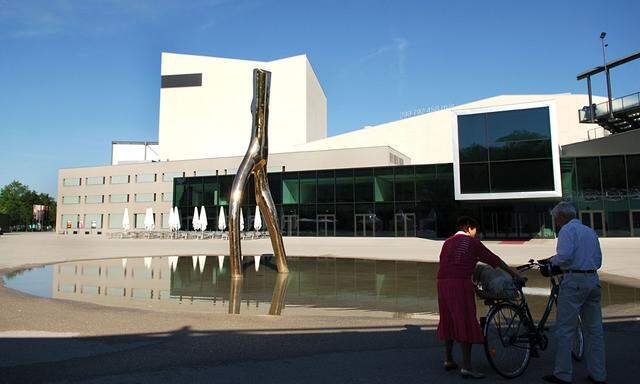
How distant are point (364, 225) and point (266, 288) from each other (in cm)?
2927

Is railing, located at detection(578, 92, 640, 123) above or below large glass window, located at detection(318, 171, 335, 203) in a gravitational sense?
above

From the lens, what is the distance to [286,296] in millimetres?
9562

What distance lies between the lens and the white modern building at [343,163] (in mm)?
30312

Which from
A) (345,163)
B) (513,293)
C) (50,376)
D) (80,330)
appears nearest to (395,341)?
(513,293)

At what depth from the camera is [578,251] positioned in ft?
14.5

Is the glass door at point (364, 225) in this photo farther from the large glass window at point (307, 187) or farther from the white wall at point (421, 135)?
the white wall at point (421, 135)

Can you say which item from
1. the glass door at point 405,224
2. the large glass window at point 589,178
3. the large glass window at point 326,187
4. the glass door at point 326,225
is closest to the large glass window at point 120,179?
the large glass window at point 326,187

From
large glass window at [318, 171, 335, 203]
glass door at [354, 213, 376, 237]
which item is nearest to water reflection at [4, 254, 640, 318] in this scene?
glass door at [354, 213, 376, 237]

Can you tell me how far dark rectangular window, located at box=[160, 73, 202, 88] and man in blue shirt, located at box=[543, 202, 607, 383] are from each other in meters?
70.1

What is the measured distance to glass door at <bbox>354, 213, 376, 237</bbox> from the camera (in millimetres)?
39188

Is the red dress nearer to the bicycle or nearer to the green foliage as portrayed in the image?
the bicycle

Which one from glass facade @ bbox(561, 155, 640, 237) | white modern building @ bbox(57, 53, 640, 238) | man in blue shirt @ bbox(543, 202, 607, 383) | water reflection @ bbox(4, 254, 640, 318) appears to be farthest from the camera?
glass facade @ bbox(561, 155, 640, 237)

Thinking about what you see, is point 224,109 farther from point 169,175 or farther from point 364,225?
point 364,225

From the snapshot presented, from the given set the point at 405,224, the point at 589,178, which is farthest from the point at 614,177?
the point at 405,224
